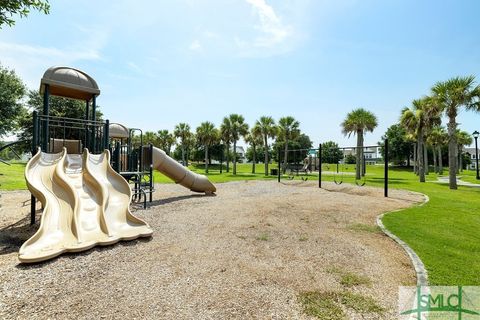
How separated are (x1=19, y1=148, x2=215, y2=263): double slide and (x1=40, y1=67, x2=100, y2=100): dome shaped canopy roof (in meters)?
2.65

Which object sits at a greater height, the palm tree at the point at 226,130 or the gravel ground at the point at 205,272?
the palm tree at the point at 226,130

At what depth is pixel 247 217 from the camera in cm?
808

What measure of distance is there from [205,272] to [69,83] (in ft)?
26.6

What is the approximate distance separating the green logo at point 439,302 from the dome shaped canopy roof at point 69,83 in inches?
408

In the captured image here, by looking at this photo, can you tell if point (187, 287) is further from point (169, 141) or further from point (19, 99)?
point (169, 141)

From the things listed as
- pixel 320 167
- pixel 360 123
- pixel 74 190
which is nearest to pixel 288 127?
pixel 360 123

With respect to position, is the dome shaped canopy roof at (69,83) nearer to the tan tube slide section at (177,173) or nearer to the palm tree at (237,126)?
the tan tube slide section at (177,173)

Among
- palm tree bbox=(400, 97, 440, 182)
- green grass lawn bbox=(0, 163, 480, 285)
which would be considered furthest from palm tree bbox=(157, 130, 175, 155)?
green grass lawn bbox=(0, 163, 480, 285)

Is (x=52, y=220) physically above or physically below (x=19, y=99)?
below

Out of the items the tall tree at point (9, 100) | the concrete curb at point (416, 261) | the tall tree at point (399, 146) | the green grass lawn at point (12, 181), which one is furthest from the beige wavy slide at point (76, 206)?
the tall tree at point (399, 146)

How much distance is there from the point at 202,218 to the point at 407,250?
5327mm

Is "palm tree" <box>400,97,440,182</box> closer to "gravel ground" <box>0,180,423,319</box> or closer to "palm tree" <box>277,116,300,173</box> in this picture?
"palm tree" <box>277,116,300,173</box>

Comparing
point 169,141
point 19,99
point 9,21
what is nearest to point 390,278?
point 9,21

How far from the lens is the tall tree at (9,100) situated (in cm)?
2022
